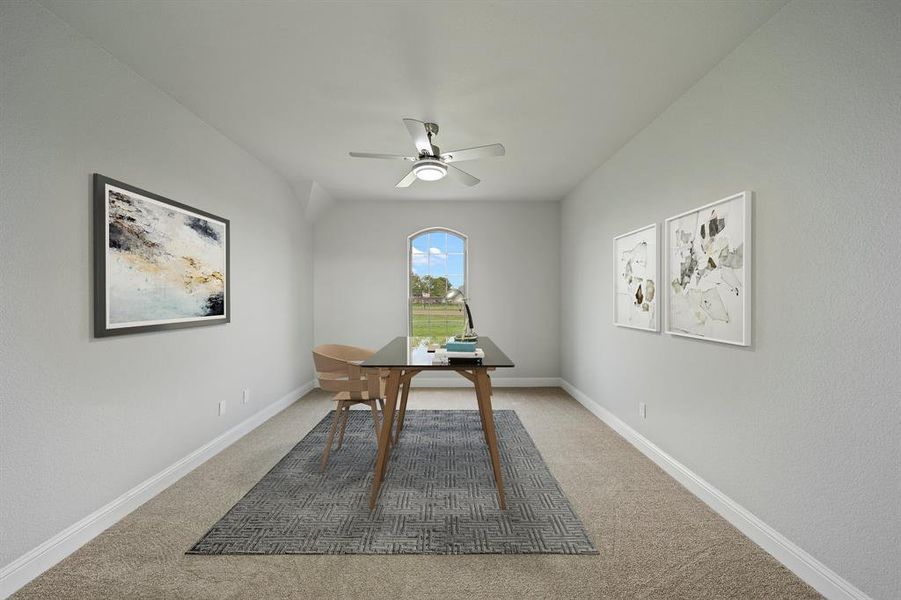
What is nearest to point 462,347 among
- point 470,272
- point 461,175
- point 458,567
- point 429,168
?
point 458,567

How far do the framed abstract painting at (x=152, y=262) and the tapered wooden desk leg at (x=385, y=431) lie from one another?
159 cm

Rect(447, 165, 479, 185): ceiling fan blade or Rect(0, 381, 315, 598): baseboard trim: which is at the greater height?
Rect(447, 165, 479, 185): ceiling fan blade

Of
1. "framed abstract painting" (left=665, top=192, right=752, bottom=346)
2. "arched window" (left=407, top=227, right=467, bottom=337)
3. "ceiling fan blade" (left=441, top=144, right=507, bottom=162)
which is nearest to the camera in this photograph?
"framed abstract painting" (left=665, top=192, right=752, bottom=346)

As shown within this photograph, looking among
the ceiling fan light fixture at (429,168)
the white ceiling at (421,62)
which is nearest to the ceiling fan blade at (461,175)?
the ceiling fan light fixture at (429,168)

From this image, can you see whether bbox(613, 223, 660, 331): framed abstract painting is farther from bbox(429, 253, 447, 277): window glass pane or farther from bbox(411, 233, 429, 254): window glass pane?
bbox(411, 233, 429, 254): window glass pane

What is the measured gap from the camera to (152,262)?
263 cm

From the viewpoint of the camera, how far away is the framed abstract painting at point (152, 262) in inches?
88.7

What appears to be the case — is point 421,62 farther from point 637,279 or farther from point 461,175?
point 637,279

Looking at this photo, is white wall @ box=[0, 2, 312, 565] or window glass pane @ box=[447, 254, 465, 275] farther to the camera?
window glass pane @ box=[447, 254, 465, 275]

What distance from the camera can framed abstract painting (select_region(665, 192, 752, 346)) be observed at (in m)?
2.21

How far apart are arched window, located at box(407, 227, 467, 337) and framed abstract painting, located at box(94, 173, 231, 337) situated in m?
2.83

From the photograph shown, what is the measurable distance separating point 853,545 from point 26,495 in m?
3.52

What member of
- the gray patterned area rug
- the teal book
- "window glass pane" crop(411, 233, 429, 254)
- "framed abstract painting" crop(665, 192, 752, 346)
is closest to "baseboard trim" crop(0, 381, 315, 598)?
the gray patterned area rug

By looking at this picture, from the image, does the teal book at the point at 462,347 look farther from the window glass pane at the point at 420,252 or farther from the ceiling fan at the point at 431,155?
the window glass pane at the point at 420,252
